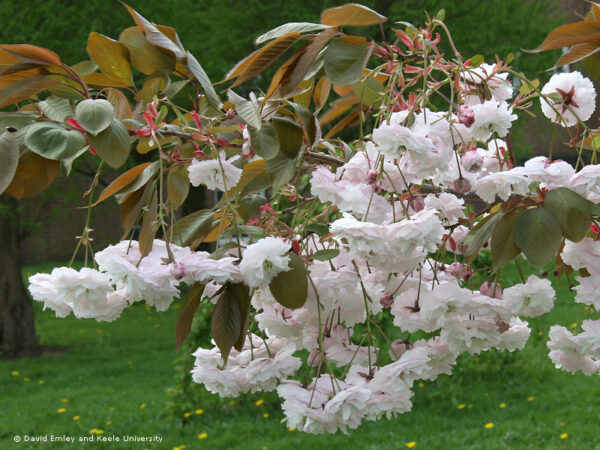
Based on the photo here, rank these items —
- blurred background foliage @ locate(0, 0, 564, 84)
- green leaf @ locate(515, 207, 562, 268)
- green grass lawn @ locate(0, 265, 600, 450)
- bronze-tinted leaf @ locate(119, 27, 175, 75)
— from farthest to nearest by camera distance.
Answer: blurred background foliage @ locate(0, 0, 564, 84) → green grass lawn @ locate(0, 265, 600, 450) → bronze-tinted leaf @ locate(119, 27, 175, 75) → green leaf @ locate(515, 207, 562, 268)

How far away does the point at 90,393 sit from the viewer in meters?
4.85

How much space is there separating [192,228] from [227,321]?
0.20 m

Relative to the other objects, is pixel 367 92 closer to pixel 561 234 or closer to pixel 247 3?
pixel 561 234

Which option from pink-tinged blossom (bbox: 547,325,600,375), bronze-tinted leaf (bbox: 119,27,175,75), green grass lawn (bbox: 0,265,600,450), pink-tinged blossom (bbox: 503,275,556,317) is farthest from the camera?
green grass lawn (bbox: 0,265,600,450)

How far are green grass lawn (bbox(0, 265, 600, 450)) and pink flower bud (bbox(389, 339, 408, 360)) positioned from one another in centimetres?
203

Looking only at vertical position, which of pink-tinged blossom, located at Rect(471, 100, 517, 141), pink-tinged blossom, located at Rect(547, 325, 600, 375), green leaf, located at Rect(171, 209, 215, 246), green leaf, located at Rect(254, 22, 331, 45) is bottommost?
pink-tinged blossom, located at Rect(547, 325, 600, 375)

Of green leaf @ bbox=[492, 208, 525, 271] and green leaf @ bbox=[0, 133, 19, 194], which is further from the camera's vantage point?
green leaf @ bbox=[492, 208, 525, 271]

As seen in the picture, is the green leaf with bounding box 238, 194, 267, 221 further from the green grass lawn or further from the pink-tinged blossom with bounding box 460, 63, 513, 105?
the green grass lawn

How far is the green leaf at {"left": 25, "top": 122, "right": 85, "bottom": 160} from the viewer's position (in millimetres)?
785

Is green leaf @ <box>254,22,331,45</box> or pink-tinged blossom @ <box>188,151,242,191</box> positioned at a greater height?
green leaf @ <box>254,22,331,45</box>

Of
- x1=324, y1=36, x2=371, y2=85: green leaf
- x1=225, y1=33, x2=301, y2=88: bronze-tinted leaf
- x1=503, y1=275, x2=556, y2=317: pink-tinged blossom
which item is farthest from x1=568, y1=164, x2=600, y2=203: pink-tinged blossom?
x1=225, y1=33, x2=301, y2=88: bronze-tinted leaf

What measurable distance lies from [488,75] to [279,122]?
49cm

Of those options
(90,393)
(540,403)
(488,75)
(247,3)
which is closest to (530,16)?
(247,3)

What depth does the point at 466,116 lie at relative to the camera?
1.00 m
